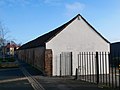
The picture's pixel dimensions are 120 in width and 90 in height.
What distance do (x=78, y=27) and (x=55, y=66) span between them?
15.6 ft

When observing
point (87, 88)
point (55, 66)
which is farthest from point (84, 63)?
point (87, 88)

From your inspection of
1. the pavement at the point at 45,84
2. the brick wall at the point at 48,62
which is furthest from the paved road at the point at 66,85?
the brick wall at the point at 48,62

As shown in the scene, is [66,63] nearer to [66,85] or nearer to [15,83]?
[15,83]

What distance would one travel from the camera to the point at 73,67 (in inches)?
1045

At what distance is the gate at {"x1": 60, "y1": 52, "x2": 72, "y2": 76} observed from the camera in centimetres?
2598

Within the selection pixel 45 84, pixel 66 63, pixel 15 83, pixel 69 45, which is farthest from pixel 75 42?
pixel 15 83

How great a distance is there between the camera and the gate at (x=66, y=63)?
2598cm

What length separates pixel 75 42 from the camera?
26.8m

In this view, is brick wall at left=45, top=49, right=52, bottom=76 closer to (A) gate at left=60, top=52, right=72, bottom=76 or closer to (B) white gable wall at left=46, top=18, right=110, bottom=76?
(B) white gable wall at left=46, top=18, right=110, bottom=76

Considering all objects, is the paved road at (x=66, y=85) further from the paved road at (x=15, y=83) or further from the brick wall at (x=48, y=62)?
the brick wall at (x=48, y=62)

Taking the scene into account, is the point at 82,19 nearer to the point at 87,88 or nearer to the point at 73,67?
the point at 73,67

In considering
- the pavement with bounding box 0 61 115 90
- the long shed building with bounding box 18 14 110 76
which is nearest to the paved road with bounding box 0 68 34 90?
the pavement with bounding box 0 61 115 90

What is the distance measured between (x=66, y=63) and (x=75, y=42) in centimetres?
235

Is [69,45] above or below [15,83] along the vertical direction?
above
